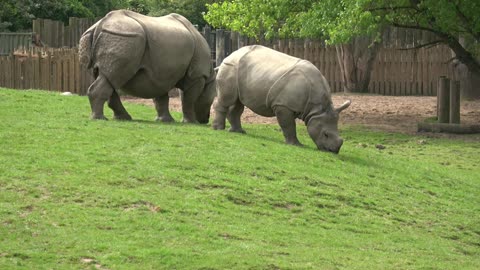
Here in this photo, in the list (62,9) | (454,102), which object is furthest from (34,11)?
(454,102)

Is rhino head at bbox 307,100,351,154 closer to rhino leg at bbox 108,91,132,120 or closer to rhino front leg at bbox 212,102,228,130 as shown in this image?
rhino front leg at bbox 212,102,228,130

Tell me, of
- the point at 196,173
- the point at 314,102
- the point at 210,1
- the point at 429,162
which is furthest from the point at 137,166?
the point at 210,1

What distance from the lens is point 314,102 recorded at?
17234 mm

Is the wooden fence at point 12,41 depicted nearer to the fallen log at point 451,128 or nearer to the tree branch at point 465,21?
the fallen log at point 451,128

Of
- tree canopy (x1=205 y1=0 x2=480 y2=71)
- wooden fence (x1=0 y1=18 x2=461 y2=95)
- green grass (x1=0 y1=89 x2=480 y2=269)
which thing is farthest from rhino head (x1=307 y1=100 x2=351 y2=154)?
wooden fence (x1=0 y1=18 x2=461 y2=95)

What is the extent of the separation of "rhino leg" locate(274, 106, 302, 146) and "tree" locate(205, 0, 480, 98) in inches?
224

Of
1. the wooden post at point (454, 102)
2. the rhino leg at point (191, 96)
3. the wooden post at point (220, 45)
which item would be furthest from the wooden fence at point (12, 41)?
the rhino leg at point (191, 96)

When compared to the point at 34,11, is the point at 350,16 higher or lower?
lower

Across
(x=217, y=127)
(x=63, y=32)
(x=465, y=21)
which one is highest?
(x=465, y=21)

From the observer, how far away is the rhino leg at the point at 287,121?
17.4m

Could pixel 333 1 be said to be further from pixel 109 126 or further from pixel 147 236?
pixel 147 236

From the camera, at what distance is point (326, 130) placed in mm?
17312

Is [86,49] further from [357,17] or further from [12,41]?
[12,41]

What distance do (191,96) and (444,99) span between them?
8128 mm
